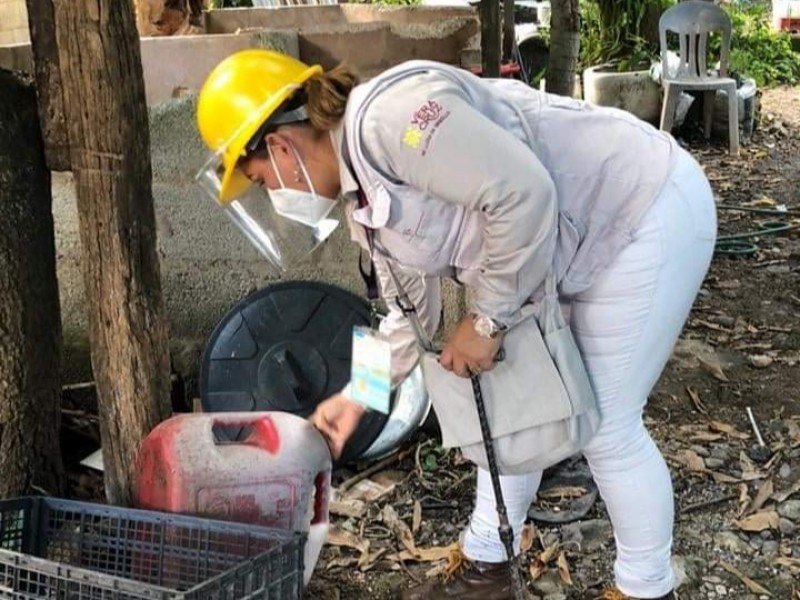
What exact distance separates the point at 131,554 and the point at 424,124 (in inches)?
57.2

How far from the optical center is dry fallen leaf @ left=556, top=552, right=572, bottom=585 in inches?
123

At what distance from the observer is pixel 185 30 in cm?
503

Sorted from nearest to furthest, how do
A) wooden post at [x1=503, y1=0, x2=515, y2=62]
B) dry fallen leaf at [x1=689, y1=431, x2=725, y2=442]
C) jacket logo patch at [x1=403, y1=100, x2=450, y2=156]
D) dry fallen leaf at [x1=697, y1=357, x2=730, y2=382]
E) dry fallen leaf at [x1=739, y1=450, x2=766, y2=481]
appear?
jacket logo patch at [x1=403, y1=100, x2=450, y2=156], dry fallen leaf at [x1=739, y1=450, x2=766, y2=481], dry fallen leaf at [x1=689, y1=431, x2=725, y2=442], dry fallen leaf at [x1=697, y1=357, x2=730, y2=382], wooden post at [x1=503, y1=0, x2=515, y2=62]

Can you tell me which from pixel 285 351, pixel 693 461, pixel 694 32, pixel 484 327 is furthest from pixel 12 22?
pixel 694 32

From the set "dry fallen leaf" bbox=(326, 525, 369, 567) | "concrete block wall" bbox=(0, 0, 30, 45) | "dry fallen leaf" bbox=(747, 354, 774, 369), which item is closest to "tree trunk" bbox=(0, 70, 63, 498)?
"dry fallen leaf" bbox=(326, 525, 369, 567)

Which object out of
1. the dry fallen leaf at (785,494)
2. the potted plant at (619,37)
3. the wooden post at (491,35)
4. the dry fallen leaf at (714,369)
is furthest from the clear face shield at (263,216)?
the potted plant at (619,37)

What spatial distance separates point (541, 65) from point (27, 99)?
9.76 m

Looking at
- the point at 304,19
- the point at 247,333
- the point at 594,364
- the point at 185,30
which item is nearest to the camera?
the point at 594,364

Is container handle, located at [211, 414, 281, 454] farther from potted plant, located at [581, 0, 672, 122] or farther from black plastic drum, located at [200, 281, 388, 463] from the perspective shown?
potted plant, located at [581, 0, 672, 122]

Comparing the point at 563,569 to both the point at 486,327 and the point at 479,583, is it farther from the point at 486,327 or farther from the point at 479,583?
the point at 486,327

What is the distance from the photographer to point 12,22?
6281 mm

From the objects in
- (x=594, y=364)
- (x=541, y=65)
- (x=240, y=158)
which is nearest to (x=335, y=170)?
(x=240, y=158)

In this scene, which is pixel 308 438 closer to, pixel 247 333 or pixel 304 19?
pixel 247 333

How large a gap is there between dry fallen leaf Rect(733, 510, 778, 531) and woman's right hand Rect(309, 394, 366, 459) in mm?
1413
